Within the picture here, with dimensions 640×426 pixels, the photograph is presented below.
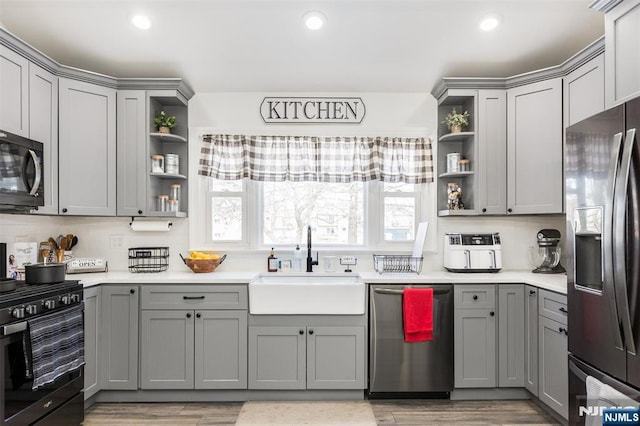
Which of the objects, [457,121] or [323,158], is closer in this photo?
[457,121]

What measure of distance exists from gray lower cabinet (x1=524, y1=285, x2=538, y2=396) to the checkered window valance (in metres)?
1.28

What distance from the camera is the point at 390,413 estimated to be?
281 cm

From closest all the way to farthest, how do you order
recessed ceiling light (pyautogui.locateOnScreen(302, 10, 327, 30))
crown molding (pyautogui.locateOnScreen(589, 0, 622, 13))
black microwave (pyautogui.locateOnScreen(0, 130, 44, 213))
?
crown molding (pyautogui.locateOnScreen(589, 0, 622, 13)), black microwave (pyautogui.locateOnScreen(0, 130, 44, 213)), recessed ceiling light (pyautogui.locateOnScreen(302, 10, 327, 30))

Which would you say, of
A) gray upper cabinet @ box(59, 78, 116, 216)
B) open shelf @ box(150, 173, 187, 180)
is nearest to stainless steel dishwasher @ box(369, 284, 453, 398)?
open shelf @ box(150, 173, 187, 180)

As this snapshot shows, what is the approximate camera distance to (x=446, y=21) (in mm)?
2848

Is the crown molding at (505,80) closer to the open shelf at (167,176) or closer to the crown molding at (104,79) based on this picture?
the crown molding at (104,79)

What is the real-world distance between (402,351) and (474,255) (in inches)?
41.5

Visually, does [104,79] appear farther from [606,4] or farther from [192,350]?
[606,4]

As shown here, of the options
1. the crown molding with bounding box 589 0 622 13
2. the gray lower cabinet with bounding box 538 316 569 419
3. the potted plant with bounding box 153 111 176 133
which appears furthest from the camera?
the potted plant with bounding box 153 111 176 133

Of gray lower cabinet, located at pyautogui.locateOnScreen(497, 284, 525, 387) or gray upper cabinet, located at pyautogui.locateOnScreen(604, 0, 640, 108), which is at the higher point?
gray upper cabinet, located at pyautogui.locateOnScreen(604, 0, 640, 108)

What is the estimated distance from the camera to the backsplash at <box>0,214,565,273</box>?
3531 millimetres

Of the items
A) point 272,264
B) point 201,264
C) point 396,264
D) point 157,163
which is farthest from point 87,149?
point 396,264

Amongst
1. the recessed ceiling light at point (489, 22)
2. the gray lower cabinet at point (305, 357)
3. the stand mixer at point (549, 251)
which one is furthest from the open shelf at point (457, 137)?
the gray lower cabinet at point (305, 357)

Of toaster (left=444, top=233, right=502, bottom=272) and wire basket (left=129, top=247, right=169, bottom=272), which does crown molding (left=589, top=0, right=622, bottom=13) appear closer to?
toaster (left=444, top=233, right=502, bottom=272)
